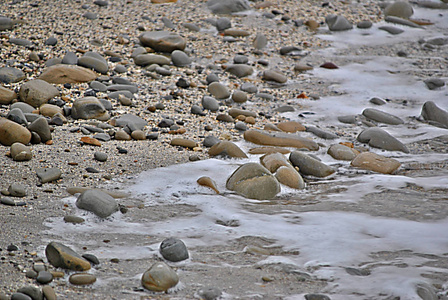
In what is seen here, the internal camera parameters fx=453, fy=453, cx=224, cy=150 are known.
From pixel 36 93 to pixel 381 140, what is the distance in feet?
9.68

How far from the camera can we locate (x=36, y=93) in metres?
3.80

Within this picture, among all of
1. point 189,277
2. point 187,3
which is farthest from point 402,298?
point 187,3

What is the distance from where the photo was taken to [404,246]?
2.50 m

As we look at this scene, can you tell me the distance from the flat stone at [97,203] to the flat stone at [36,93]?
1517 mm

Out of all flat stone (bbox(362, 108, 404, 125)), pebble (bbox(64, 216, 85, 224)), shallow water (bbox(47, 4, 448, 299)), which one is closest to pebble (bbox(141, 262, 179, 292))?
shallow water (bbox(47, 4, 448, 299))

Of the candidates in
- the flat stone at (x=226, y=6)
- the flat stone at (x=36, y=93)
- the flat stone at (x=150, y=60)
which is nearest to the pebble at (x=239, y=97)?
the flat stone at (x=150, y=60)

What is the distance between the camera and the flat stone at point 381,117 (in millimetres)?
4427

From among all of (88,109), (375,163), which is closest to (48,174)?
(88,109)

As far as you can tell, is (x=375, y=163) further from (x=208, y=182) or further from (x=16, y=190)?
(x=16, y=190)

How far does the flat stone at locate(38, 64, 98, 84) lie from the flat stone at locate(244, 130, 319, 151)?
1657mm

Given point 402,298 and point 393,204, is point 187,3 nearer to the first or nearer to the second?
point 393,204

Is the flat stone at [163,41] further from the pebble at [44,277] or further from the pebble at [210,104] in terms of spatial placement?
the pebble at [44,277]

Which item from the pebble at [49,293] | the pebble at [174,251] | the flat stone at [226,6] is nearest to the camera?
the pebble at [49,293]

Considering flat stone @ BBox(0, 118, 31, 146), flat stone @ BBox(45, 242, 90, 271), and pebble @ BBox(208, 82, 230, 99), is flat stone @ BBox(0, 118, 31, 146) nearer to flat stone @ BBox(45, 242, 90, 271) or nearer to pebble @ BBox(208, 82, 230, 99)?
flat stone @ BBox(45, 242, 90, 271)
